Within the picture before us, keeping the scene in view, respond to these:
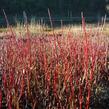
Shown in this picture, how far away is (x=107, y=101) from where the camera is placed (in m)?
3.88

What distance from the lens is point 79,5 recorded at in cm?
2352

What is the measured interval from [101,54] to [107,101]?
35.1 inches

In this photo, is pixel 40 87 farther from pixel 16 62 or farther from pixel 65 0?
pixel 65 0

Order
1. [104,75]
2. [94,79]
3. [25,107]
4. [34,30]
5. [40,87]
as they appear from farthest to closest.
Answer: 1. [34,30]
2. [104,75]
3. [94,79]
4. [40,87]
5. [25,107]

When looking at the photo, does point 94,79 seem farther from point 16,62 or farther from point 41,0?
point 41,0

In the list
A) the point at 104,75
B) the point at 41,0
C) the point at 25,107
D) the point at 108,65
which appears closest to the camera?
the point at 25,107

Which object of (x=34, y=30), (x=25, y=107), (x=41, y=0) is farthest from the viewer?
(x=41, y=0)

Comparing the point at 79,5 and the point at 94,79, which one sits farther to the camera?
the point at 79,5

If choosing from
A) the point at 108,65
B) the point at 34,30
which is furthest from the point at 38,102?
the point at 34,30

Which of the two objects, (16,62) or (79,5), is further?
(79,5)

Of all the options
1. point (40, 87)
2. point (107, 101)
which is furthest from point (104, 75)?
point (40, 87)

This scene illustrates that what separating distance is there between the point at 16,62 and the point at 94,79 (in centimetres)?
92

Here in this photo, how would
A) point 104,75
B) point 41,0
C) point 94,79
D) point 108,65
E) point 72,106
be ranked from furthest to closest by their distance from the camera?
1. point 41,0
2. point 108,65
3. point 104,75
4. point 94,79
5. point 72,106

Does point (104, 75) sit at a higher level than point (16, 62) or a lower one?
lower
